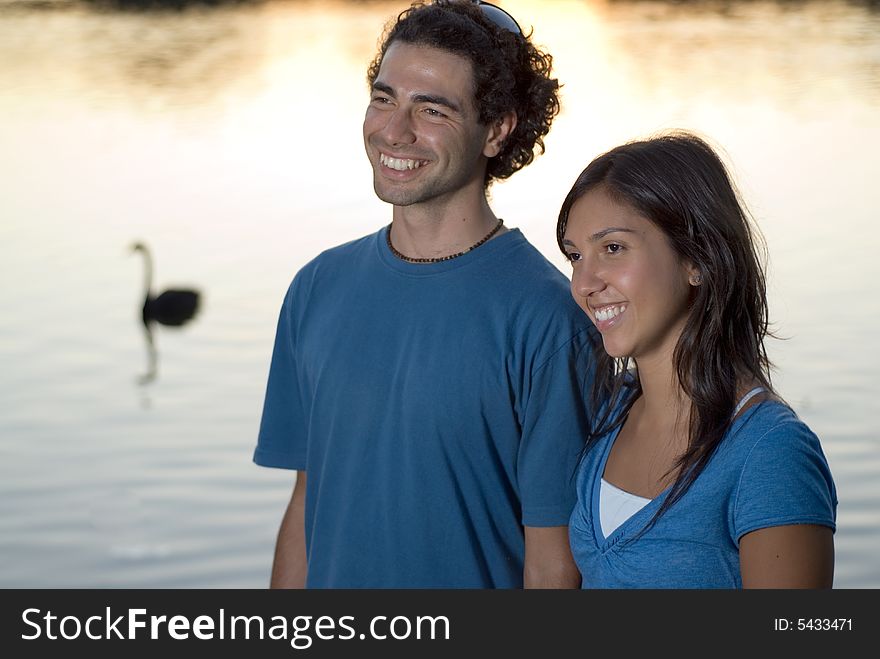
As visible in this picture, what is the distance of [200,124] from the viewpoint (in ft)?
52.3

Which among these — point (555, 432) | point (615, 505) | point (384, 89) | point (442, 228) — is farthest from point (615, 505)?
point (384, 89)

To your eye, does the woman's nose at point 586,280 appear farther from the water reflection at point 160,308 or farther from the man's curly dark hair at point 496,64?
the water reflection at point 160,308

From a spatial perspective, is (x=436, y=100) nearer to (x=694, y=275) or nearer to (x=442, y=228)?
(x=442, y=228)

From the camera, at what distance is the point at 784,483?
1.99 meters

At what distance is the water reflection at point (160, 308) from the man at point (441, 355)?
284 inches

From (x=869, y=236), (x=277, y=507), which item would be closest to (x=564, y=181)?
(x=869, y=236)

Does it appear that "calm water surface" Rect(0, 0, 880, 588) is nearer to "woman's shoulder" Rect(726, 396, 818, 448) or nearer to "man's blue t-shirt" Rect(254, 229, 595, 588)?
"man's blue t-shirt" Rect(254, 229, 595, 588)

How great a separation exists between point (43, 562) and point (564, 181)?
22.9ft

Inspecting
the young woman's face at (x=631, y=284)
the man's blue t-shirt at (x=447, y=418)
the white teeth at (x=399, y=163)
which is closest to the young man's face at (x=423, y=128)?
the white teeth at (x=399, y=163)

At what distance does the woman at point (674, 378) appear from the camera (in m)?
2.07

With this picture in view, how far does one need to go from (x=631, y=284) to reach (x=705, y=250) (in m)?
0.13

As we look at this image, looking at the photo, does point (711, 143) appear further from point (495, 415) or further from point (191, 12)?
point (191, 12)

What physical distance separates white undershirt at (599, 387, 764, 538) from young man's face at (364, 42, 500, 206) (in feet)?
2.06

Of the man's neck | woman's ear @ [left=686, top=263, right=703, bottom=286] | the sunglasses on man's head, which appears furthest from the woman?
the sunglasses on man's head
